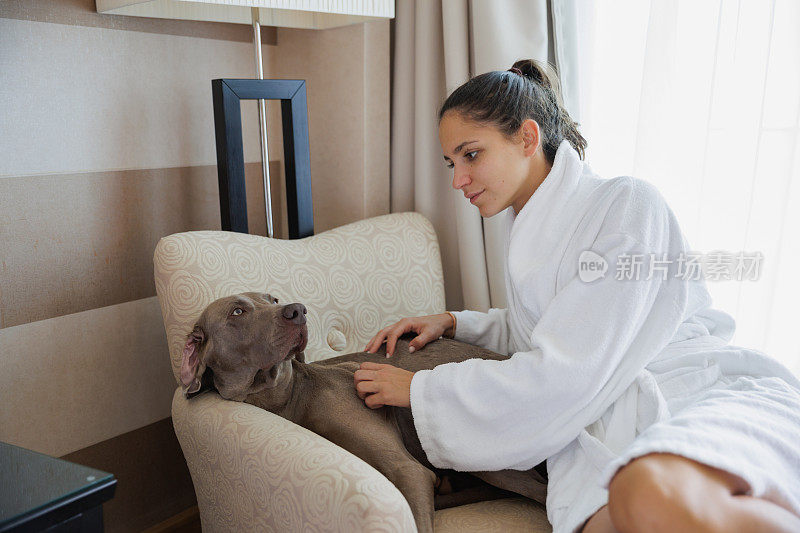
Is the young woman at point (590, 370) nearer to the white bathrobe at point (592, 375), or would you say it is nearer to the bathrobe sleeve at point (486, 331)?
the white bathrobe at point (592, 375)

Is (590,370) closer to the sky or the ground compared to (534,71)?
closer to the ground

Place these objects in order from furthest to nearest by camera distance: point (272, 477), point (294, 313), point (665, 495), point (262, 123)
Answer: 1. point (262, 123)
2. point (294, 313)
3. point (272, 477)
4. point (665, 495)

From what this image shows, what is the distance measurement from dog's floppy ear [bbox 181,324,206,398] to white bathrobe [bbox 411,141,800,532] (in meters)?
0.46

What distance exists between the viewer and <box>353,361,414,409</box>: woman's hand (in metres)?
1.37

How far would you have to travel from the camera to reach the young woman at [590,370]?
3.30ft

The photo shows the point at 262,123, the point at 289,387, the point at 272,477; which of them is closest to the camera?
the point at 272,477

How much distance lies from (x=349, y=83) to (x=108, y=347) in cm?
110

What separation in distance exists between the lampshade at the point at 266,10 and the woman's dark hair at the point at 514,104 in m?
0.41

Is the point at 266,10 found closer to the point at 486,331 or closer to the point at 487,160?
the point at 487,160

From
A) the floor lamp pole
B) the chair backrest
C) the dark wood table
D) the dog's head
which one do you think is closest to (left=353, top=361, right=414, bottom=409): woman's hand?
the dog's head

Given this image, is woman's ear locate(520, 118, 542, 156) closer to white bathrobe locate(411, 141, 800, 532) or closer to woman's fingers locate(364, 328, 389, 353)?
white bathrobe locate(411, 141, 800, 532)

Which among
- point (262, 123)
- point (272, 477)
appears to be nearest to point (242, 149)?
point (262, 123)

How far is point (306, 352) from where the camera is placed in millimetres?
1650

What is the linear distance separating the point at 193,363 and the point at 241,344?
0.38 feet
